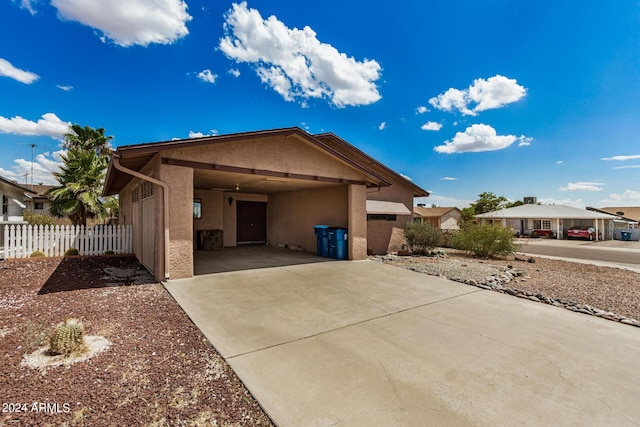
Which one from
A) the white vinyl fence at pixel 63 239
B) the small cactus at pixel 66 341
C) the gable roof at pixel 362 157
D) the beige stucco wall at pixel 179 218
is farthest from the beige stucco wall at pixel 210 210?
the small cactus at pixel 66 341

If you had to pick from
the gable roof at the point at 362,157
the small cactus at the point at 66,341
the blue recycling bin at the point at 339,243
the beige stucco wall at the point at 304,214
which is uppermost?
the gable roof at the point at 362,157

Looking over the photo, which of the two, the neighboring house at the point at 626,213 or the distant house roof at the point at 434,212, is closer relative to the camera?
the neighboring house at the point at 626,213

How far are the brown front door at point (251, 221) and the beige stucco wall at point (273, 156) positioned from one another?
781 centimetres

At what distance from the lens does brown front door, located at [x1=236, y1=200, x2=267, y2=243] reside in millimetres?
16531

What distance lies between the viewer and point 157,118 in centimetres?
1689

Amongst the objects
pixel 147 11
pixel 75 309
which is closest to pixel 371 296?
pixel 75 309

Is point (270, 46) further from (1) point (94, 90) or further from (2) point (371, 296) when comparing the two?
(2) point (371, 296)

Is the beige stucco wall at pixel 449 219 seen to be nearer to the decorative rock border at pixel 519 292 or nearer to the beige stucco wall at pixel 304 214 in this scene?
the beige stucco wall at pixel 304 214

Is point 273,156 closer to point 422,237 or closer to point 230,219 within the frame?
point 230,219

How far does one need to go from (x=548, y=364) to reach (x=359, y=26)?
14691mm

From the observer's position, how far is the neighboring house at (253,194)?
7.49 meters

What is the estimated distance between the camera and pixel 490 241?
13.6 meters

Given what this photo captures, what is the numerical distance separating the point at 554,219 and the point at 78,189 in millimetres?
45829

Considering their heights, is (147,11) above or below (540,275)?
above
